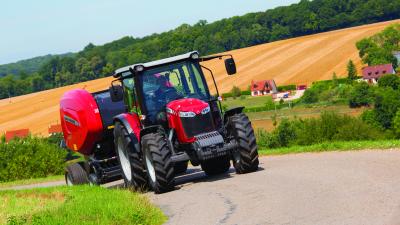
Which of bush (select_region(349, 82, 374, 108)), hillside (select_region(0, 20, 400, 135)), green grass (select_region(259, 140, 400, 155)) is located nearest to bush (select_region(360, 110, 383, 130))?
bush (select_region(349, 82, 374, 108))

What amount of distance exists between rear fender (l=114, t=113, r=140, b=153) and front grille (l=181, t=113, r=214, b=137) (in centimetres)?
138

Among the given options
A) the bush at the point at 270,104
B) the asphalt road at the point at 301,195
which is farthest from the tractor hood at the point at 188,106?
the bush at the point at 270,104

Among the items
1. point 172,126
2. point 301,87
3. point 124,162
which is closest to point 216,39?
point 301,87

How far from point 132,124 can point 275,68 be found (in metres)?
75.4

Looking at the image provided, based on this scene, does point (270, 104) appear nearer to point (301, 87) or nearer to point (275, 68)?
point (301, 87)

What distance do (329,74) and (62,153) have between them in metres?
53.3

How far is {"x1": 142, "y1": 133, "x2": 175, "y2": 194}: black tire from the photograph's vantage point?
14.8m

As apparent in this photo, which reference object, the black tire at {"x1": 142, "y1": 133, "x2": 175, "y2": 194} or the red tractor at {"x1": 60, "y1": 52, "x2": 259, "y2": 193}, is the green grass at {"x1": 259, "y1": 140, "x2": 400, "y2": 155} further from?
the black tire at {"x1": 142, "y1": 133, "x2": 175, "y2": 194}

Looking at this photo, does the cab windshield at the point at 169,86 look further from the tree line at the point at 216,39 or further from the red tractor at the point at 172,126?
the tree line at the point at 216,39

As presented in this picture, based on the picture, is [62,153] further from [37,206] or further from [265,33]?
[265,33]

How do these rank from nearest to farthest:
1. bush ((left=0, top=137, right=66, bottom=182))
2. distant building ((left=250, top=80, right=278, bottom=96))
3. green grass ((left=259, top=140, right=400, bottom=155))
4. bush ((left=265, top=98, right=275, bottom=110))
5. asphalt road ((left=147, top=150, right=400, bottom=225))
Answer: asphalt road ((left=147, top=150, right=400, bottom=225))
green grass ((left=259, top=140, right=400, bottom=155))
bush ((left=0, top=137, right=66, bottom=182))
bush ((left=265, top=98, right=275, bottom=110))
distant building ((left=250, top=80, right=278, bottom=96))

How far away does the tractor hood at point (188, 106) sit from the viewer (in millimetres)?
15238

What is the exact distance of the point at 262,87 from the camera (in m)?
82.2

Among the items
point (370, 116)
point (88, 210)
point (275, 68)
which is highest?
point (88, 210)
